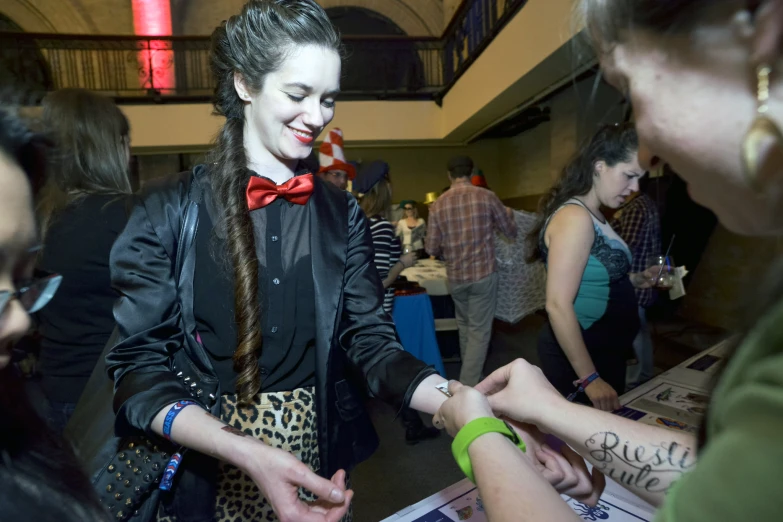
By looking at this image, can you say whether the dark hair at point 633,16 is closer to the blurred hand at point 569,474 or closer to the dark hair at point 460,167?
the blurred hand at point 569,474

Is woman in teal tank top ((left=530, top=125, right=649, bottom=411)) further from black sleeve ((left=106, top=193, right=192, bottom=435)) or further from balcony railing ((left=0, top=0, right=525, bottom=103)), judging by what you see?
balcony railing ((left=0, top=0, right=525, bottom=103))

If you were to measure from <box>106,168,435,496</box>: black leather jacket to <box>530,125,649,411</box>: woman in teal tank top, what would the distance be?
877mm

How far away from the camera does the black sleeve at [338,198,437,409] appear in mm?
1088

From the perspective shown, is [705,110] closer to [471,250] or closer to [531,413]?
[531,413]

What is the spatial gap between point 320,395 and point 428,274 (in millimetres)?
3801

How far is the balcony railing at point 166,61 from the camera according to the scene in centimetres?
805

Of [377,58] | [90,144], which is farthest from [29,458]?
[377,58]

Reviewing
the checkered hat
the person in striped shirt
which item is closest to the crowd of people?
the person in striped shirt

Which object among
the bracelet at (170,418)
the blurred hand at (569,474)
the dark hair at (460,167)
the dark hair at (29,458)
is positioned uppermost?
the dark hair at (460,167)

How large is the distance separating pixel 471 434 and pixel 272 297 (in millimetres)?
576

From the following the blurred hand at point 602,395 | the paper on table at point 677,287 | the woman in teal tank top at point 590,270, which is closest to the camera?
the blurred hand at point 602,395

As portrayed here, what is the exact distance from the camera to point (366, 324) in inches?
45.7

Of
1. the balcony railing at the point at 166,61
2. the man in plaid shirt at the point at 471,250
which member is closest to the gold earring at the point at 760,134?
the man in plaid shirt at the point at 471,250

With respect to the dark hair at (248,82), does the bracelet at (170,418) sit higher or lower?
lower
